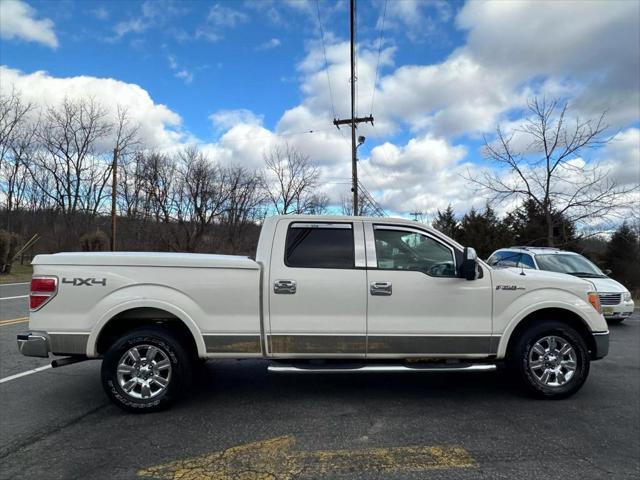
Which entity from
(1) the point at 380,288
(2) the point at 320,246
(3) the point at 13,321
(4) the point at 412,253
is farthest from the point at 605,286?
(3) the point at 13,321

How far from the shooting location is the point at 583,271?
10.7 m

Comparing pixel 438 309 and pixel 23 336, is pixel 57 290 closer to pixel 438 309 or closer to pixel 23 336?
pixel 23 336

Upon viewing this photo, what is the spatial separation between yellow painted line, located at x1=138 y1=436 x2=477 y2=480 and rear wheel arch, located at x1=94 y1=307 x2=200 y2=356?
52.2 inches

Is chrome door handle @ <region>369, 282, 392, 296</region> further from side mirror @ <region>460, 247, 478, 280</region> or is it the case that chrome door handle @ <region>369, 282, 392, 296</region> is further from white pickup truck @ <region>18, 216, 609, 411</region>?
side mirror @ <region>460, 247, 478, 280</region>

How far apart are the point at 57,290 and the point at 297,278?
2.35 metres

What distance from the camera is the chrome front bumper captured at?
443 cm

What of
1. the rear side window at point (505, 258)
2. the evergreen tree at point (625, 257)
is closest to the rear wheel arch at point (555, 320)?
the rear side window at point (505, 258)

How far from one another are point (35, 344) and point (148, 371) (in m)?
1.12

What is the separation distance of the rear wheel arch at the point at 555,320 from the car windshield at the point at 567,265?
5845 millimetres

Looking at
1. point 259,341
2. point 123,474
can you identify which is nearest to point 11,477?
point 123,474

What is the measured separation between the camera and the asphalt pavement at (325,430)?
11.0ft

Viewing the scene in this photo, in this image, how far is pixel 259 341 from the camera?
4.60m

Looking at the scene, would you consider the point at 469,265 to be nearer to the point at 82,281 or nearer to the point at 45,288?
the point at 82,281

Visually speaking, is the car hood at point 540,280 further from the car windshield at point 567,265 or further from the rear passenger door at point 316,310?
the car windshield at point 567,265
